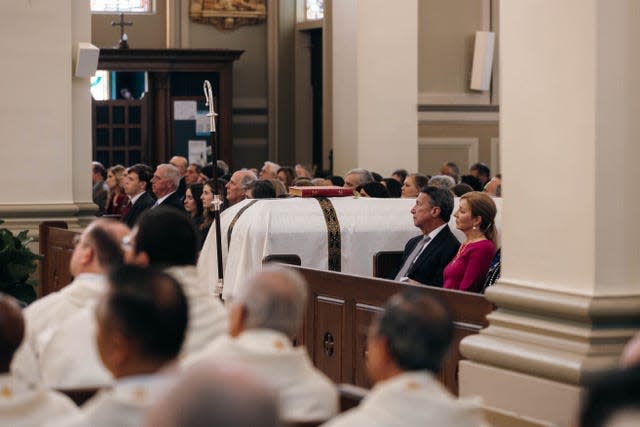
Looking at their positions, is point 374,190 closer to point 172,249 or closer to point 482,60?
point 172,249

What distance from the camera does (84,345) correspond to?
4547 mm

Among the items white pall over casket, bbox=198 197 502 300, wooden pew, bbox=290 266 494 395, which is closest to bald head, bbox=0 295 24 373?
wooden pew, bbox=290 266 494 395

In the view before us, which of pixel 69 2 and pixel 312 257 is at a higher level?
pixel 69 2

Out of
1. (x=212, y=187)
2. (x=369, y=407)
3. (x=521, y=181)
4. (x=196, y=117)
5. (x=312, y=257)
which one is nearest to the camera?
(x=369, y=407)

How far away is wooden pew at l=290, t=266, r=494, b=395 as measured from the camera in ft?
19.9

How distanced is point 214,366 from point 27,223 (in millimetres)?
8750

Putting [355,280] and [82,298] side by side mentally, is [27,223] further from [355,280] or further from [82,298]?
[82,298]

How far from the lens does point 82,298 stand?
4.93 m

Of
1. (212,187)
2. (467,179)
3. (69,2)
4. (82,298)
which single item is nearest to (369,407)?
(82,298)

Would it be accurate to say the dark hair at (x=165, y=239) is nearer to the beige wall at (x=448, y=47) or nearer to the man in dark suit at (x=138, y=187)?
the man in dark suit at (x=138, y=187)

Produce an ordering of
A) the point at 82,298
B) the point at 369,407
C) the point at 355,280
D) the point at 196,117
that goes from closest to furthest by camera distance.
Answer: the point at 369,407 → the point at 82,298 → the point at 355,280 → the point at 196,117

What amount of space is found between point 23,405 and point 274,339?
0.64m

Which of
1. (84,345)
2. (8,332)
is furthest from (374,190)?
(8,332)

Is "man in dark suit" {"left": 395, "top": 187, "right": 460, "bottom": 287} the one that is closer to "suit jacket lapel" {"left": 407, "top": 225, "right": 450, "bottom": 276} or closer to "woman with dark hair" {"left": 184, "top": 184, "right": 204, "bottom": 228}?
"suit jacket lapel" {"left": 407, "top": 225, "right": 450, "bottom": 276}
